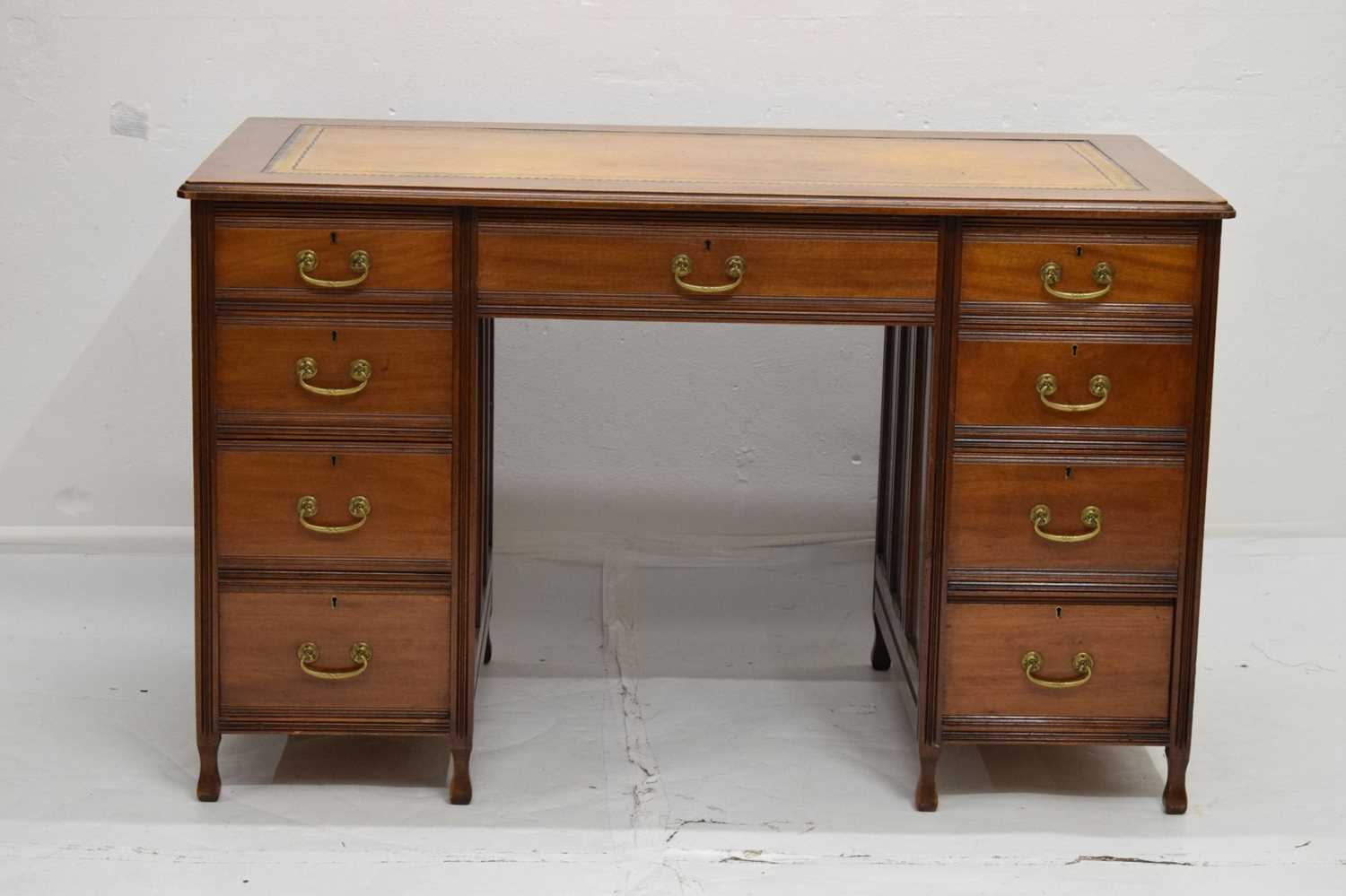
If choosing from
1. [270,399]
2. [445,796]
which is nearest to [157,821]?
[445,796]

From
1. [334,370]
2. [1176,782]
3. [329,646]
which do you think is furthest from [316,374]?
[1176,782]

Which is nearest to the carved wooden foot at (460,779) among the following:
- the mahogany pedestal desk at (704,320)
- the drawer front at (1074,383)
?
the mahogany pedestal desk at (704,320)

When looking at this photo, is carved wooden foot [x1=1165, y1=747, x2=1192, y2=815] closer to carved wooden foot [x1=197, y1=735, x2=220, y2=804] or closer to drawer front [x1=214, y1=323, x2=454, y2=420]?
drawer front [x1=214, y1=323, x2=454, y2=420]

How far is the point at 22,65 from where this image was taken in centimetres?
390

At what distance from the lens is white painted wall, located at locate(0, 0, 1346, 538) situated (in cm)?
390

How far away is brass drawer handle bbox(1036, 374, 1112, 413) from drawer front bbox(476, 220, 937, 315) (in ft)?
0.70

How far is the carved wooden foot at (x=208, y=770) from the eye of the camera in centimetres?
303

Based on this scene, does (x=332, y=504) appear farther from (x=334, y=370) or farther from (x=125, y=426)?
(x=125, y=426)

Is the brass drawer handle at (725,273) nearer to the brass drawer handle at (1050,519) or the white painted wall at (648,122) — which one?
the brass drawer handle at (1050,519)

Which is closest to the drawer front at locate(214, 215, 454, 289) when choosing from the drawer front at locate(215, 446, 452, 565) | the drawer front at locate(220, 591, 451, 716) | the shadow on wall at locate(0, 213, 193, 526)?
the drawer front at locate(215, 446, 452, 565)

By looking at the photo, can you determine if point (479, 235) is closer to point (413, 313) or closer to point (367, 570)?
point (413, 313)

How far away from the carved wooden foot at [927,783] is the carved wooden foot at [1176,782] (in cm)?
36

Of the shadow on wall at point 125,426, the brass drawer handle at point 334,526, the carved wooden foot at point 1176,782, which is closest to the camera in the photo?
the brass drawer handle at point 334,526

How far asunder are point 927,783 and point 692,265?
900 millimetres
